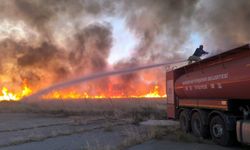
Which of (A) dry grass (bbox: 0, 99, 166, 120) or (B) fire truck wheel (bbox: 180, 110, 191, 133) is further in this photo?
(A) dry grass (bbox: 0, 99, 166, 120)

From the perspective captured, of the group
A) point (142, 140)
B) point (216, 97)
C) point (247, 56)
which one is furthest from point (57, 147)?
point (247, 56)

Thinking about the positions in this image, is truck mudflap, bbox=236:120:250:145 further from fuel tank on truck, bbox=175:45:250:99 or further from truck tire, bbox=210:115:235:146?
fuel tank on truck, bbox=175:45:250:99

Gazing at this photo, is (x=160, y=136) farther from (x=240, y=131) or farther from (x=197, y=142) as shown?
(x=240, y=131)

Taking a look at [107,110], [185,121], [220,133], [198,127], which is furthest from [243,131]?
[107,110]

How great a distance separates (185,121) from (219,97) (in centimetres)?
407

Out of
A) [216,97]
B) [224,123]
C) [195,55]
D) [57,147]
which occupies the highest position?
[195,55]

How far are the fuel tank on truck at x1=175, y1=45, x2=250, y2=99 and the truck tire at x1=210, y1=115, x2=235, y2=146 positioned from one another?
0.88 meters

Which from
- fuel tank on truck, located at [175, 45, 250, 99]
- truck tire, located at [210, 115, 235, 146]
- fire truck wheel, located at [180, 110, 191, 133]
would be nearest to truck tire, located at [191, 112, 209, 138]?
fire truck wheel, located at [180, 110, 191, 133]

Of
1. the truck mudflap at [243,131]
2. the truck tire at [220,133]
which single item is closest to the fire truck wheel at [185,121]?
the truck tire at [220,133]

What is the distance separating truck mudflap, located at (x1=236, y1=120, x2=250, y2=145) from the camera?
11305 mm

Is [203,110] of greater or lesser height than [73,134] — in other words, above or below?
above

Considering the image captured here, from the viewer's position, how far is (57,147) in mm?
14383

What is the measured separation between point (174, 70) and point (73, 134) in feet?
19.6

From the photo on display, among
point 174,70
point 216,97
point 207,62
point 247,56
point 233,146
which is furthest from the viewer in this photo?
point 174,70
